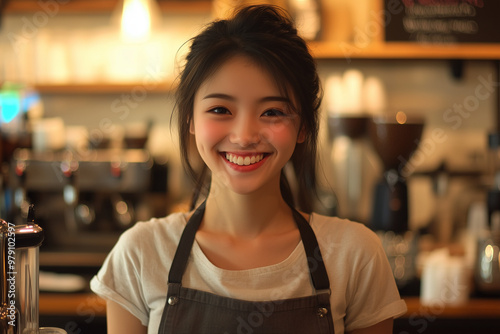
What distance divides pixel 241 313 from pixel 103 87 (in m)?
2.15

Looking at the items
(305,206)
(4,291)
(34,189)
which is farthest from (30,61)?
(4,291)

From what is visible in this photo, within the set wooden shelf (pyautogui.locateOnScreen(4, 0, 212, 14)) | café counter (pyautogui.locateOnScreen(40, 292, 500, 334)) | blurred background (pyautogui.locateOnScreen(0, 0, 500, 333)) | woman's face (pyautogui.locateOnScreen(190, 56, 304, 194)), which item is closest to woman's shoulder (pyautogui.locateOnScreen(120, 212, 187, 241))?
woman's face (pyautogui.locateOnScreen(190, 56, 304, 194))

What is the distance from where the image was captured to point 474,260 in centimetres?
240

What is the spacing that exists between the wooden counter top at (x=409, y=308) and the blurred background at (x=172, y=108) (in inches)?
1.8

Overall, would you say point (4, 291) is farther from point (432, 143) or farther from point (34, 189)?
point (432, 143)

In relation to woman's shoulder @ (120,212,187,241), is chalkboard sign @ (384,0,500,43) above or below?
above

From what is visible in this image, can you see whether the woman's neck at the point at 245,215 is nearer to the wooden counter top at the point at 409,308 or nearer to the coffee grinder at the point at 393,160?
the wooden counter top at the point at 409,308

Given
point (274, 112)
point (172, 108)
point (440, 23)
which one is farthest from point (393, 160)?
point (274, 112)

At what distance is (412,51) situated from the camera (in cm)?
285

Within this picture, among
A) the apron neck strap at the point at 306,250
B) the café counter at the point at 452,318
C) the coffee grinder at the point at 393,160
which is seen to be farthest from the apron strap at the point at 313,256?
the coffee grinder at the point at 393,160

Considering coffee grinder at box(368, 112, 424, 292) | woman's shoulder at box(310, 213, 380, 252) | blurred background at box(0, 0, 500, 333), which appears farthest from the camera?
blurred background at box(0, 0, 500, 333)

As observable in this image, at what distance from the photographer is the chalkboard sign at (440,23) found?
287 centimetres

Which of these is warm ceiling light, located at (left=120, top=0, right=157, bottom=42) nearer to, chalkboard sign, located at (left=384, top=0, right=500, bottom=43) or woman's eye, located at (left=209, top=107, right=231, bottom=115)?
chalkboard sign, located at (left=384, top=0, right=500, bottom=43)

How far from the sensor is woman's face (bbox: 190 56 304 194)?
3.62ft
